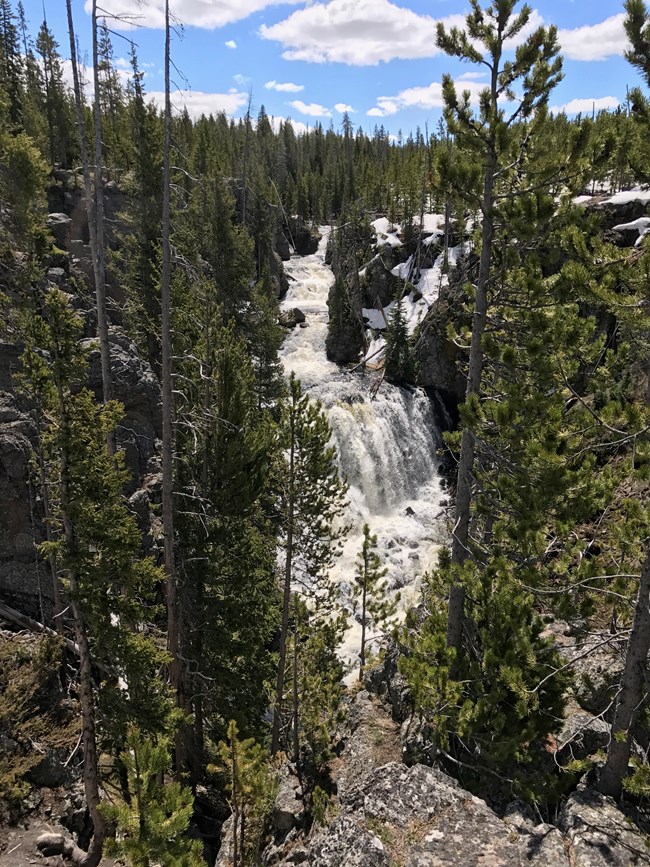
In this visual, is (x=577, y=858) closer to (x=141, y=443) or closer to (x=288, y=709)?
(x=288, y=709)

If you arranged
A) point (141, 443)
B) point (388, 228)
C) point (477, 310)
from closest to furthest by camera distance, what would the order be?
point (477, 310), point (141, 443), point (388, 228)

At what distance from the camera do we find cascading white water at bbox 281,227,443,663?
24.0 meters

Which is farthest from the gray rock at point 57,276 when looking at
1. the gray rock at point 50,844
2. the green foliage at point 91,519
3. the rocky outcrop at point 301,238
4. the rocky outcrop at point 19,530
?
the rocky outcrop at point 301,238

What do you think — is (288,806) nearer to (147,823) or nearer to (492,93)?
(147,823)

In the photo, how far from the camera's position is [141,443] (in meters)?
20.0

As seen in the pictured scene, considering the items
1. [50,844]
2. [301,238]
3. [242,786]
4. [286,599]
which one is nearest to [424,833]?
[242,786]

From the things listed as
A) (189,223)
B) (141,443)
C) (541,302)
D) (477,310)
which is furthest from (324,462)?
(189,223)

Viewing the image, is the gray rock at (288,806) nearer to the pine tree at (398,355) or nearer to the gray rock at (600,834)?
the gray rock at (600,834)

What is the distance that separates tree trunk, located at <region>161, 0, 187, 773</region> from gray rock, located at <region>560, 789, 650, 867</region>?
7921mm

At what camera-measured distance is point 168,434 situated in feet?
37.3

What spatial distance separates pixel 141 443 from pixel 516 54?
56.7 ft

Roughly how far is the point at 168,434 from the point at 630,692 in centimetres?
943

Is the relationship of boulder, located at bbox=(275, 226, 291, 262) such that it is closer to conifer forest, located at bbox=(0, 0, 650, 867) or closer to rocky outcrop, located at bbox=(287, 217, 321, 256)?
rocky outcrop, located at bbox=(287, 217, 321, 256)

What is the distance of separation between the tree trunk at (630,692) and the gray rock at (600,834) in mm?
342
